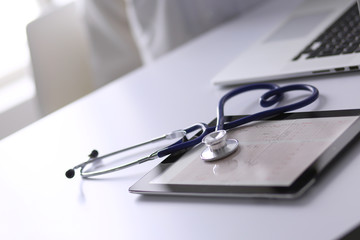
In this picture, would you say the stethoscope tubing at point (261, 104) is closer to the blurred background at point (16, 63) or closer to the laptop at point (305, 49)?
the laptop at point (305, 49)

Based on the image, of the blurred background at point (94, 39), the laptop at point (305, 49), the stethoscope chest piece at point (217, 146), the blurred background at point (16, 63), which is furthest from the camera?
the blurred background at point (16, 63)

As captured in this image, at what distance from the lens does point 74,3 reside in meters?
1.87

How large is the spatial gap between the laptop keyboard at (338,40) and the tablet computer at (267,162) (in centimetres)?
22

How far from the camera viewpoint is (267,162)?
2.14 feet

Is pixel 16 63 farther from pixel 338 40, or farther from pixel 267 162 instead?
pixel 267 162

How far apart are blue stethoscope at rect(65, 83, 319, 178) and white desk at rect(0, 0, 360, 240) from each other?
0.02 m

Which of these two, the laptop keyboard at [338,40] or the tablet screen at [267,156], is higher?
the laptop keyboard at [338,40]

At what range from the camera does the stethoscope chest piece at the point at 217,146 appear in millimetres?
699

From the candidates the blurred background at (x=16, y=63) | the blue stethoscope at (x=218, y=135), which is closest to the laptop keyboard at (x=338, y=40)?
the blue stethoscope at (x=218, y=135)

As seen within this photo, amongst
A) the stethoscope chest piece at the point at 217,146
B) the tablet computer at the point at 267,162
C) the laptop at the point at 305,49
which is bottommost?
the tablet computer at the point at 267,162

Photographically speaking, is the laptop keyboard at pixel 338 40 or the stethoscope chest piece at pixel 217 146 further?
the laptop keyboard at pixel 338 40

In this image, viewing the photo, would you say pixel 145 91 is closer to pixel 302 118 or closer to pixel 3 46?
pixel 302 118

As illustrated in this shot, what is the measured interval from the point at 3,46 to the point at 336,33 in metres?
2.11

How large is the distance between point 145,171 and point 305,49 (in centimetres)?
41
